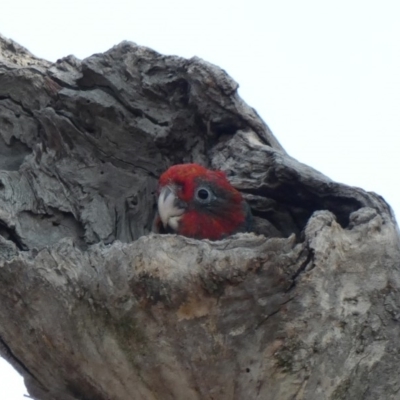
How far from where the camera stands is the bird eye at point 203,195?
11.5 feet

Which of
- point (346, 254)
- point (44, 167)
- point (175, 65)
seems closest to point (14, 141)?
point (44, 167)

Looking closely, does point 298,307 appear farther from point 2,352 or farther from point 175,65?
point 175,65

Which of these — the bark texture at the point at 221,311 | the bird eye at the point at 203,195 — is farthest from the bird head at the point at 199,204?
the bark texture at the point at 221,311

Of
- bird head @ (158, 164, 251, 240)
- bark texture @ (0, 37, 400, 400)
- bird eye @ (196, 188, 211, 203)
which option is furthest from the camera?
bird eye @ (196, 188, 211, 203)

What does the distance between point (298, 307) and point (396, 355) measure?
1.12 feet

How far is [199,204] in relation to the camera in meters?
3.59

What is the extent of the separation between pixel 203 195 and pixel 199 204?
0.06 meters

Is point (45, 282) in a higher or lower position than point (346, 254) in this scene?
lower

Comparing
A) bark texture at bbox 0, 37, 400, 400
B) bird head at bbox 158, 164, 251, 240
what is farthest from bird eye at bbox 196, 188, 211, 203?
A: bark texture at bbox 0, 37, 400, 400

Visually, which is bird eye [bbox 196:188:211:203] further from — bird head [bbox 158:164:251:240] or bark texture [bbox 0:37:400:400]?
bark texture [bbox 0:37:400:400]

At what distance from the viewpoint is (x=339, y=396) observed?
254 centimetres

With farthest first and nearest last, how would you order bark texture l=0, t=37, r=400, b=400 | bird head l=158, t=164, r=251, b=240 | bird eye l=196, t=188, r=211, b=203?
bird eye l=196, t=188, r=211, b=203
bird head l=158, t=164, r=251, b=240
bark texture l=0, t=37, r=400, b=400

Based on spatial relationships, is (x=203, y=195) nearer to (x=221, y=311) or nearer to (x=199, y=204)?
(x=199, y=204)

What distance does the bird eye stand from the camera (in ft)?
11.5
